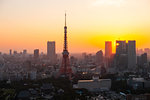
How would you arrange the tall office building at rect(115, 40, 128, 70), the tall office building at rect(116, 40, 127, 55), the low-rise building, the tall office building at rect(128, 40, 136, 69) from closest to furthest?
the low-rise building, the tall office building at rect(115, 40, 128, 70), the tall office building at rect(128, 40, 136, 69), the tall office building at rect(116, 40, 127, 55)

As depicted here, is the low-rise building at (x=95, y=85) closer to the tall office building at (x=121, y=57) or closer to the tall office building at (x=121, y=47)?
the tall office building at (x=121, y=57)

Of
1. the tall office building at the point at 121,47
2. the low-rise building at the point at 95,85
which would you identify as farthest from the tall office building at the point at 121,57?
the low-rise building at the point at 95,85

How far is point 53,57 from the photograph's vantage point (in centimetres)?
A: 2755

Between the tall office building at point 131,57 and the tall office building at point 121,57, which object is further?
the tall office building at point 131,57

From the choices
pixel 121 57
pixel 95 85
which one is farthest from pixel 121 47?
pixel 95 85

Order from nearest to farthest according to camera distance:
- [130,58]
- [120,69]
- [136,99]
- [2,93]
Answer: [136,99] → [2,93] → [120,69] → [130,58]

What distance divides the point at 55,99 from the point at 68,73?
526 centimetres

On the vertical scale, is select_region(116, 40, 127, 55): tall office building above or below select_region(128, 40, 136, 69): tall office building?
above

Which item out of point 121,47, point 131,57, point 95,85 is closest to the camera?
point 95,85

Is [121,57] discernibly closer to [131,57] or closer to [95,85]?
[131,57]

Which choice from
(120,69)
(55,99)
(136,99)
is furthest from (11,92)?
(120,69)

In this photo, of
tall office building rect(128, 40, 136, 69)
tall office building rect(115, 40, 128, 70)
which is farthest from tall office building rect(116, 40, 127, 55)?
tall office building rect(128, 40, 136, 69)

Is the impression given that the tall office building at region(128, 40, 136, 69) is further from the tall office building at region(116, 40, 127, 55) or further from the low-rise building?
the low-rise building

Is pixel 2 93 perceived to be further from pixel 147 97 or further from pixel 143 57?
pixel 143 57
